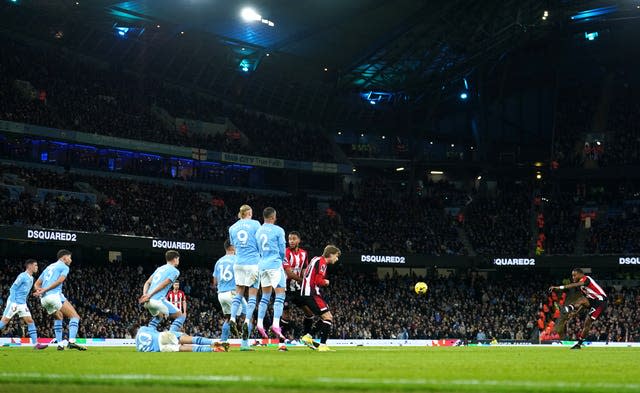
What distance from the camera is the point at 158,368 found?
444 inches

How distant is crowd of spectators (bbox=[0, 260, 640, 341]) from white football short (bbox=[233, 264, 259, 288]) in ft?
73.6

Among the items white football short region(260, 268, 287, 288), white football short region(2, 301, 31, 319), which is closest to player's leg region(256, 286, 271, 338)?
white football short region(260, 268, 287, 288)

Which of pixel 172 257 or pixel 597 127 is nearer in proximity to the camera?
pixel 172 257

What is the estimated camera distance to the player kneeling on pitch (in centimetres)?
1700

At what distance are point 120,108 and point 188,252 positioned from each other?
38.1 ft

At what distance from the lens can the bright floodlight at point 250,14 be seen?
52250mm

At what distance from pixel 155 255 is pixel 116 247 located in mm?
5196

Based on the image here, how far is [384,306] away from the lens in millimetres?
55062

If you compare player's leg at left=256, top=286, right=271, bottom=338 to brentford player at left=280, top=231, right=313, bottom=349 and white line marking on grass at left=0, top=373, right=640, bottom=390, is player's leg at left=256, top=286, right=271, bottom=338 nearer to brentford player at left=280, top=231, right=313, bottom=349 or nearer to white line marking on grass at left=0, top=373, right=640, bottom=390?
brentford player at left=280, top=231, right=313, bottom=349

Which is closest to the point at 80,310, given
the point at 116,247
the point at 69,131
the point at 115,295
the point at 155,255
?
the point at 115,295

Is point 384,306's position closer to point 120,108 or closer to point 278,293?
point 120,108

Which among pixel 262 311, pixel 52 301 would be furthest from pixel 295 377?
pixel 52 301

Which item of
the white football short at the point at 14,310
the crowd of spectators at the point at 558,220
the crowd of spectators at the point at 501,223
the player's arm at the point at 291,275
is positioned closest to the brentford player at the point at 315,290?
the player's arm at the point at 291,275

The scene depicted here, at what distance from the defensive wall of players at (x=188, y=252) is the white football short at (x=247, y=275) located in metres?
29.1
